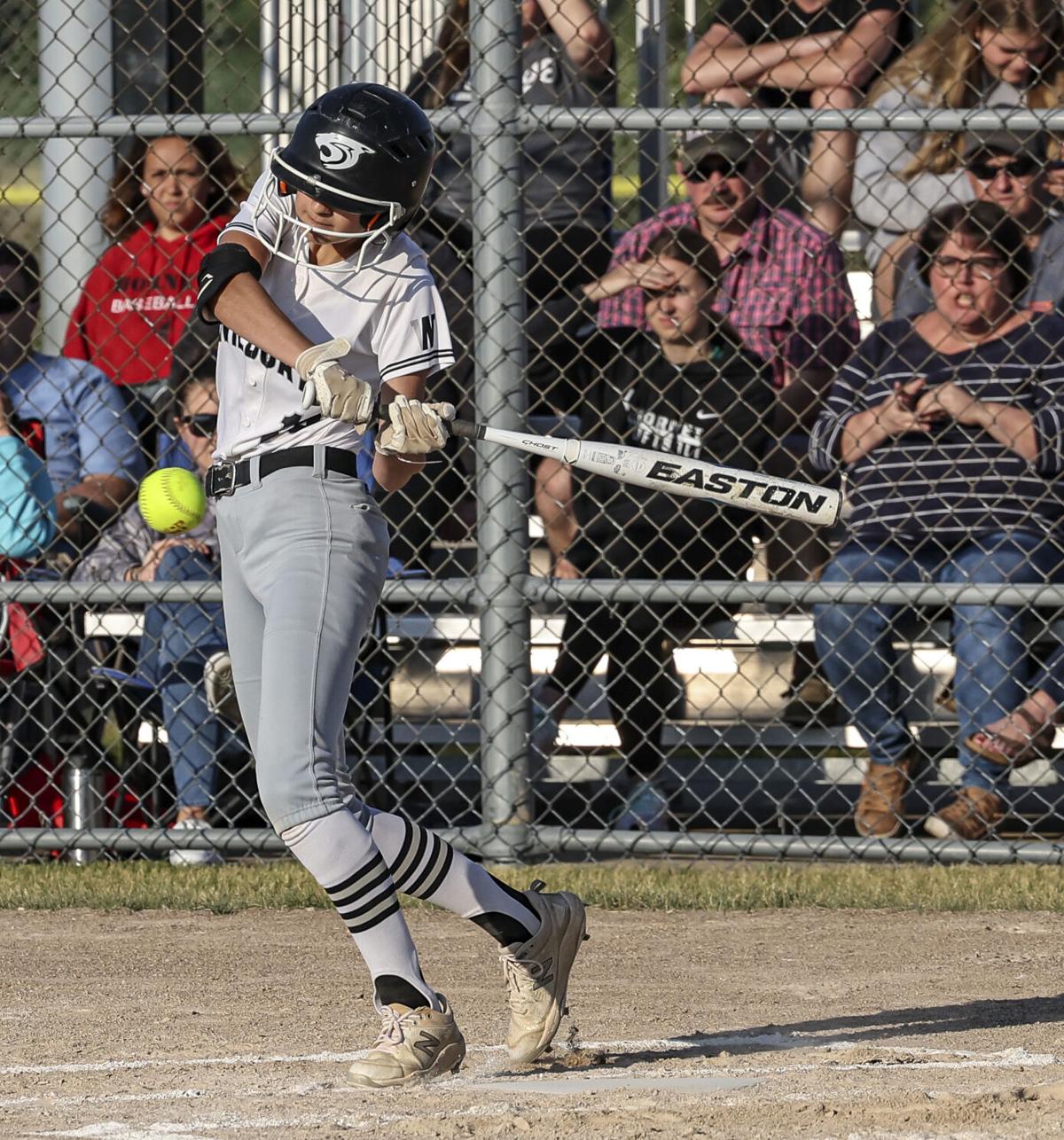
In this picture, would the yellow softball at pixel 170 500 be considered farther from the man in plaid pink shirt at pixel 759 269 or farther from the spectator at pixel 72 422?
the man in plaid pink shirt at pixel 759 269

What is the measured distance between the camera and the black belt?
3.61 meters

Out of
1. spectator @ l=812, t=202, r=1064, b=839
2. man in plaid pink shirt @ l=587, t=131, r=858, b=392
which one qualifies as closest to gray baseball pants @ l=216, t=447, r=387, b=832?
spectator @ l=812, t=202, r=1064, b=839

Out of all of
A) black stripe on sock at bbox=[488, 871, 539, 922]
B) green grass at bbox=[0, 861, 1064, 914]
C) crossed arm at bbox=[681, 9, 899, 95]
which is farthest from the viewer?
crossed arm at bbox=[681, 9, 899, 95]

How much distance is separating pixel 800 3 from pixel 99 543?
11.3 ft

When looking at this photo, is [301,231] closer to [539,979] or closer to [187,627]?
[539,979]

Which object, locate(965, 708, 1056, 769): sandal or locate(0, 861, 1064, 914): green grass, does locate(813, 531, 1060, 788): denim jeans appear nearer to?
locate(965, 708, 1056, 769): sandal

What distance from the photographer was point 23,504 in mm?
6086

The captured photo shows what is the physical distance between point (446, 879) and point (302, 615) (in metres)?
0.62

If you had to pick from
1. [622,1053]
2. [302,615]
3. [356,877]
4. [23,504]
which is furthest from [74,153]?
[622,1053]

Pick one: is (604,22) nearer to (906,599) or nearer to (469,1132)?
(906,599)

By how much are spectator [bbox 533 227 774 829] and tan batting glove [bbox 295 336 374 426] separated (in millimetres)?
2701

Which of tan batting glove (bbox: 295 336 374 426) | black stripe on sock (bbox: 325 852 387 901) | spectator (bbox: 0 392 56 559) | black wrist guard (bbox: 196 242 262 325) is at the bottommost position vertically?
black stripe on sock (bbox: 325 852 387 901)

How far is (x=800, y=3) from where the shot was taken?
7.37m

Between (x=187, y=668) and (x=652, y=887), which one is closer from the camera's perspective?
(x=652, y=887)
